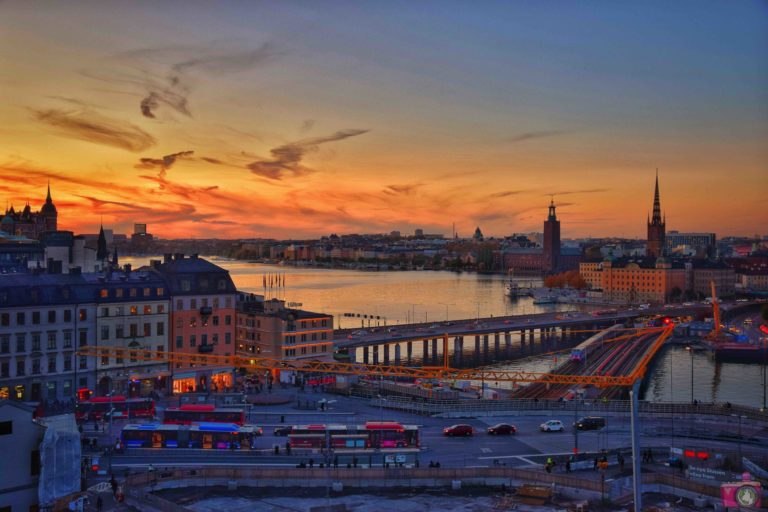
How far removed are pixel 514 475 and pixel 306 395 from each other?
31.6 ft

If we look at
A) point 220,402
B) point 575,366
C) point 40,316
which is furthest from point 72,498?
point 575,366

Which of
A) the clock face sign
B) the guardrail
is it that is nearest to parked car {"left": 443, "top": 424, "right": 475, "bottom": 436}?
the guardrail

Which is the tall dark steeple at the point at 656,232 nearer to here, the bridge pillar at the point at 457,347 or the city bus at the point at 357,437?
the bridge pillar at the point at 457,347

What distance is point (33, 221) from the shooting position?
209ft

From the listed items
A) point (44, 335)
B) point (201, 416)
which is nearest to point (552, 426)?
point (201, 416)

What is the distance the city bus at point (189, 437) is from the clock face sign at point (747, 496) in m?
9.13

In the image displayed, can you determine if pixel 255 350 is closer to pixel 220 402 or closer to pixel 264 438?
pixel 220 402

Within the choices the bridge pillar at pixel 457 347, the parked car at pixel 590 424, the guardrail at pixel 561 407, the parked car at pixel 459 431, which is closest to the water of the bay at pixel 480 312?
the bridge pillar at pixel 457 347

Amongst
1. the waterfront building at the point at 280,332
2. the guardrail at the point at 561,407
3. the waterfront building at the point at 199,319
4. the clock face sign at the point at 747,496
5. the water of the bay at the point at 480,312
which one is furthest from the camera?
the water of the bay at the point at 480,312

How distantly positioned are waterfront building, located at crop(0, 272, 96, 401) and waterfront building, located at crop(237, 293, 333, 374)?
6.02 meters

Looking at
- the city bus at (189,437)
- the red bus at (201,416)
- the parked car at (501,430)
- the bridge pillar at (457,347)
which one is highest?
the red bus at (201,416)

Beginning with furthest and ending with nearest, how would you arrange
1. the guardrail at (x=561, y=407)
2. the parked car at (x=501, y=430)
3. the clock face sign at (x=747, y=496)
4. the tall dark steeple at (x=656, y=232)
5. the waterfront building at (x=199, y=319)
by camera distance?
1. the tall dark steeple at (x=656, y=232)
2. the waterfront building at (x=199, y=319)
3. the guardrail at (x=561, y=407)
4. the parked car at (x=501, y=430)
5. the clock face sign at (x=747, y=496)

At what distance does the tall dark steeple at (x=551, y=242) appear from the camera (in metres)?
114

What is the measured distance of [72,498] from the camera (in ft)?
36.3
